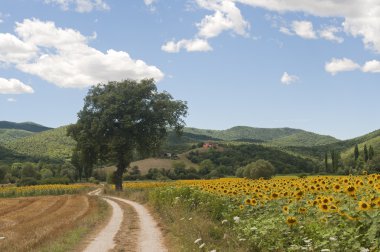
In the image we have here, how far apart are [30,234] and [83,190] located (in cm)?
4640

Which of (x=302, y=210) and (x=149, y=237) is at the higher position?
(x=302, y=210)

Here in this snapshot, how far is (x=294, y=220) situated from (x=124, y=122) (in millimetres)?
44357

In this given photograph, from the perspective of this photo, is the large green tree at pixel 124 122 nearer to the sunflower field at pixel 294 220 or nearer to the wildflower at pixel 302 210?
the sunflower field at pixel 294 220

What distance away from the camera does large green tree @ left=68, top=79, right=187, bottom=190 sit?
5350 cm

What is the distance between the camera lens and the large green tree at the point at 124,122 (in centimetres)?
5350

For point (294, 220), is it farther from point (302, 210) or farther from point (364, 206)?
point (364, 206)

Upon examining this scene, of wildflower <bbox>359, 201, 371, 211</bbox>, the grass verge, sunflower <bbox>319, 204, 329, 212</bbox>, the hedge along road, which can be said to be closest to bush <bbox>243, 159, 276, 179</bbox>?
the hedge along road

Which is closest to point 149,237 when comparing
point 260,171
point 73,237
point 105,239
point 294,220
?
point 105,239

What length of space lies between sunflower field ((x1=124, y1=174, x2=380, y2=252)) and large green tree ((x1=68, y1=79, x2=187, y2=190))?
3569cm

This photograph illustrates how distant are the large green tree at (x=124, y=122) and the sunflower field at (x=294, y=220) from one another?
35.7 m

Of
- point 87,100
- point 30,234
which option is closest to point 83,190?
point 87,100

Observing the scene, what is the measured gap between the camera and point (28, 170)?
109438 millimetres

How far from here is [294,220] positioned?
31.9 ft

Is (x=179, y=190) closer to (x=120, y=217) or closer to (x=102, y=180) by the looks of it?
(x=120, y=217)
